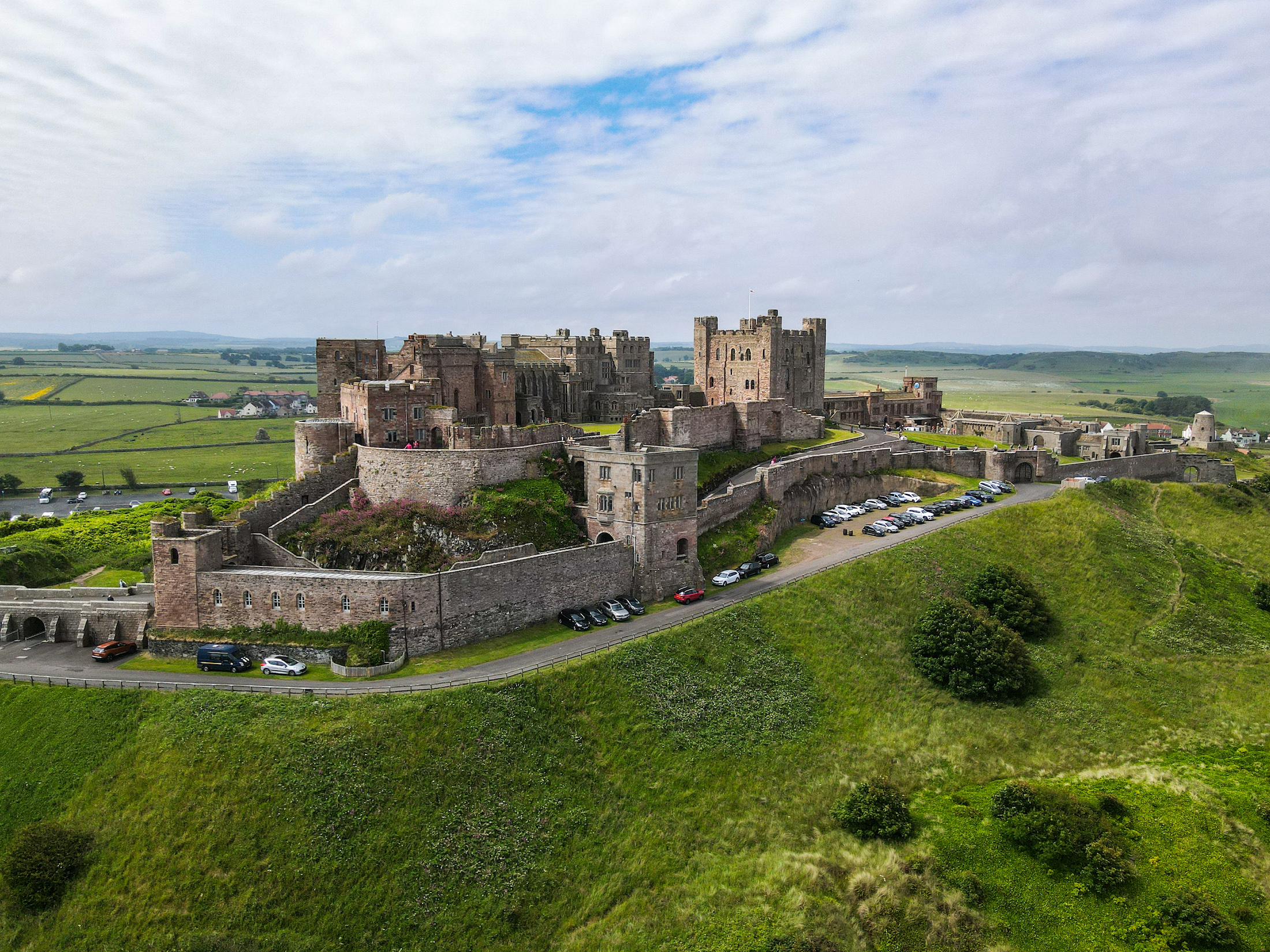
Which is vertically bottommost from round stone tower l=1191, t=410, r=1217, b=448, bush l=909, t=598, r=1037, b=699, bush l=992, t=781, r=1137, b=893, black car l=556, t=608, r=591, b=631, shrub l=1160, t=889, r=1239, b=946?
shrub l=1160, t=889, r=1239, b=946

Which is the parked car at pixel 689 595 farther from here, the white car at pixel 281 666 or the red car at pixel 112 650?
the red car at pixel 112 650

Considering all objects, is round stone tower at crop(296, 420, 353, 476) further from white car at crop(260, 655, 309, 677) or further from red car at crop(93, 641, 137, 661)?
white car at crop(260, 655, 309, 677)

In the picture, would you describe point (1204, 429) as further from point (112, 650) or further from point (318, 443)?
point (112, 650)

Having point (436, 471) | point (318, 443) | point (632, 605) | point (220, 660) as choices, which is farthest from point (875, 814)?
point (318, 443)

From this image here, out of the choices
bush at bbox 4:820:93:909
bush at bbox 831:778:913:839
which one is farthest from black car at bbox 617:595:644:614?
bush at bbox 4:820:93:909

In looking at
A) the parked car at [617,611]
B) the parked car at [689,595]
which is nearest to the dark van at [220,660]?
the parked car at [617,611]
